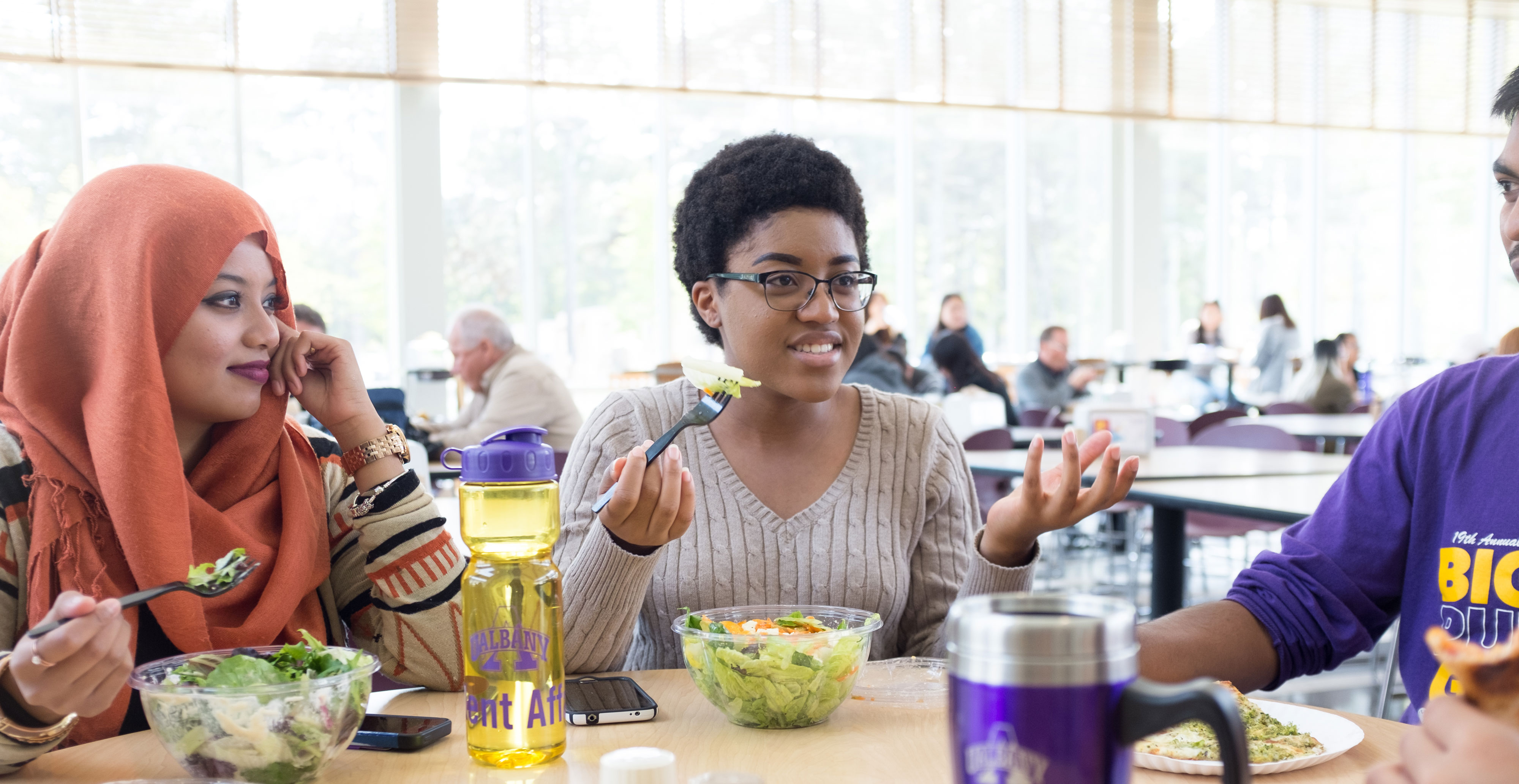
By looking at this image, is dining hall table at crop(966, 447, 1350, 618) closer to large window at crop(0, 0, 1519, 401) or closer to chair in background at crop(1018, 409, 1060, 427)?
chair in background at crop(1018, 409, 1060, 427)

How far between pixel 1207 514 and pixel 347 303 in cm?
639

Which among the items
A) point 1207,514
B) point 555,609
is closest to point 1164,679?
point 555,609

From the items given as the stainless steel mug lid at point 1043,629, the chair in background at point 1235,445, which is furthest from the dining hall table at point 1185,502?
the stainless steel mug lid at point 1043,629

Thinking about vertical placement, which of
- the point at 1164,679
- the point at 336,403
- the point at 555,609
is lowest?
the point at 1164,679

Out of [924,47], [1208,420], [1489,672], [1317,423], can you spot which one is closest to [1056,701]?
[1489,672]

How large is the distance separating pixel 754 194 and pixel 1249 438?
130 inches

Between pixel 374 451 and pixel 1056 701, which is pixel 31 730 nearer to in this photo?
pixel 374 451

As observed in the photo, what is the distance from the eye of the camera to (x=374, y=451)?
4.70 ft

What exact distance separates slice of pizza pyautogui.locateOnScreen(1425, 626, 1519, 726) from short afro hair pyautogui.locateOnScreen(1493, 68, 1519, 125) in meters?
0.94

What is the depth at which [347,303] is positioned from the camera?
8.41 m

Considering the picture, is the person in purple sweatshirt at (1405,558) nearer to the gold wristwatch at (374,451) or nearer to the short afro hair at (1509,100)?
the short afro hair at (1509,100)

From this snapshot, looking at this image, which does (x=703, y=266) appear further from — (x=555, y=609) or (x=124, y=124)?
(x=124, y=124)

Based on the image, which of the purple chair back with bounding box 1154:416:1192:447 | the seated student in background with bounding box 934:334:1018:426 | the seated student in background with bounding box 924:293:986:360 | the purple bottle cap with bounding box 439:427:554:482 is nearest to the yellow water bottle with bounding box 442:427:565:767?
the purple bottle cap with bounding box 439:427:554:482

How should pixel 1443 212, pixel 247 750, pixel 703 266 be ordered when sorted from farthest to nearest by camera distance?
pixel 1443 212
pixel 703 266
pixel 247 750
